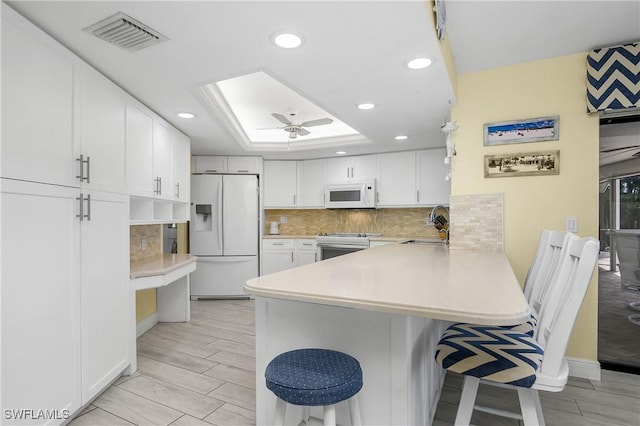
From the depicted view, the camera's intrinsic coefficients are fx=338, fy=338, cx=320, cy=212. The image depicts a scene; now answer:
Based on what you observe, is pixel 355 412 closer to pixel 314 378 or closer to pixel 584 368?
pixel 314 378

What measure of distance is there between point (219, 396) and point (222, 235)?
2.95 metres

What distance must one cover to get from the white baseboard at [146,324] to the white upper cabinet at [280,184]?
2.30 m

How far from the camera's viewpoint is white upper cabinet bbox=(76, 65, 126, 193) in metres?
2.00

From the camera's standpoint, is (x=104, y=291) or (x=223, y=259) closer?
(x=104, y=291)

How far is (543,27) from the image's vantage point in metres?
2.13

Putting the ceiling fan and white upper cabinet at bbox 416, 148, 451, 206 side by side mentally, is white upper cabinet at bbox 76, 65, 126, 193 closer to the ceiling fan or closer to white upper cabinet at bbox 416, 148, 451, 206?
the ceiling fan

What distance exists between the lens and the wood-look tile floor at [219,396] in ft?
6.42

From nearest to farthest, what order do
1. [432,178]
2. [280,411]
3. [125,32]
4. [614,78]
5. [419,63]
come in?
[280,411], [125,32], [419,63], [614,78], [432,178]

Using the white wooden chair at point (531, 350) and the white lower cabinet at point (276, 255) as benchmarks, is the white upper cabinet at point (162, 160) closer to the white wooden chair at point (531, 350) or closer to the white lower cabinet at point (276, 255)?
the white lower cabinet at point (276, 255)

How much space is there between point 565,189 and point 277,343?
2367 mm

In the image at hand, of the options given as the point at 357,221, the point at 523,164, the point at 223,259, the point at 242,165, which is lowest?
the point at 223,259

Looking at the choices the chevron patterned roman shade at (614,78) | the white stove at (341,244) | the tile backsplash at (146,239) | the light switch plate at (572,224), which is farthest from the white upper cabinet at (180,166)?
the chevron patterned roman shade at (614,78)

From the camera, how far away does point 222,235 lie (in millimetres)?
4938

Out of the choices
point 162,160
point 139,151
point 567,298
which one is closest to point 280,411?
point 567,298
